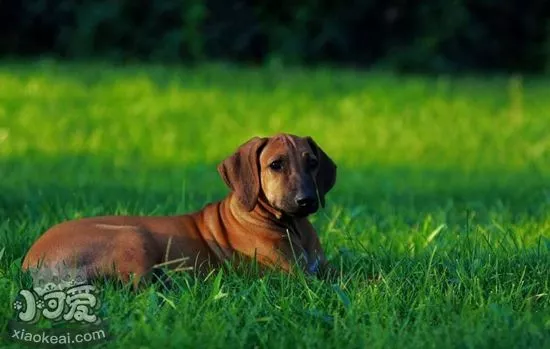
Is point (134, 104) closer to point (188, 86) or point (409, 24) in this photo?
point (188, 86)

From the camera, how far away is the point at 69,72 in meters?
18.5

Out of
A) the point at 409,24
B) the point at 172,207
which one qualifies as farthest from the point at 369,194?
the point at 409,24

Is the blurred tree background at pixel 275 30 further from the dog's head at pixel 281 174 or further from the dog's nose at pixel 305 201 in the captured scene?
the dog's nose at pixel 305 201

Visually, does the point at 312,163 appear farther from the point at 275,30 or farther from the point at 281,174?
the point at 275,30

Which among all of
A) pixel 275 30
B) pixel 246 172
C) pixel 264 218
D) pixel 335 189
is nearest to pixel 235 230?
pixel 264 218

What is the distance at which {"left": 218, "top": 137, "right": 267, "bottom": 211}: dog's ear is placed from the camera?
682 cm

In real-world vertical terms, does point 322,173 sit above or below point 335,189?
above

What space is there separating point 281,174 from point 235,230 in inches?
18.3

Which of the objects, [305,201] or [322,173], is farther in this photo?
[322,173]

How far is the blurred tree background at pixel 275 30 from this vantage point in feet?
78.2

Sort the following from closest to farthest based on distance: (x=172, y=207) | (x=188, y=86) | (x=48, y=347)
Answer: (x=48, y=347) < (x=172, y=207) < (x=188, y=86)

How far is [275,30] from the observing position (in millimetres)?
23953

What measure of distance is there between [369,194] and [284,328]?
606cm

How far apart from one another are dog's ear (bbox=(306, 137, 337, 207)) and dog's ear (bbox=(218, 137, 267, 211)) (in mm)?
300
